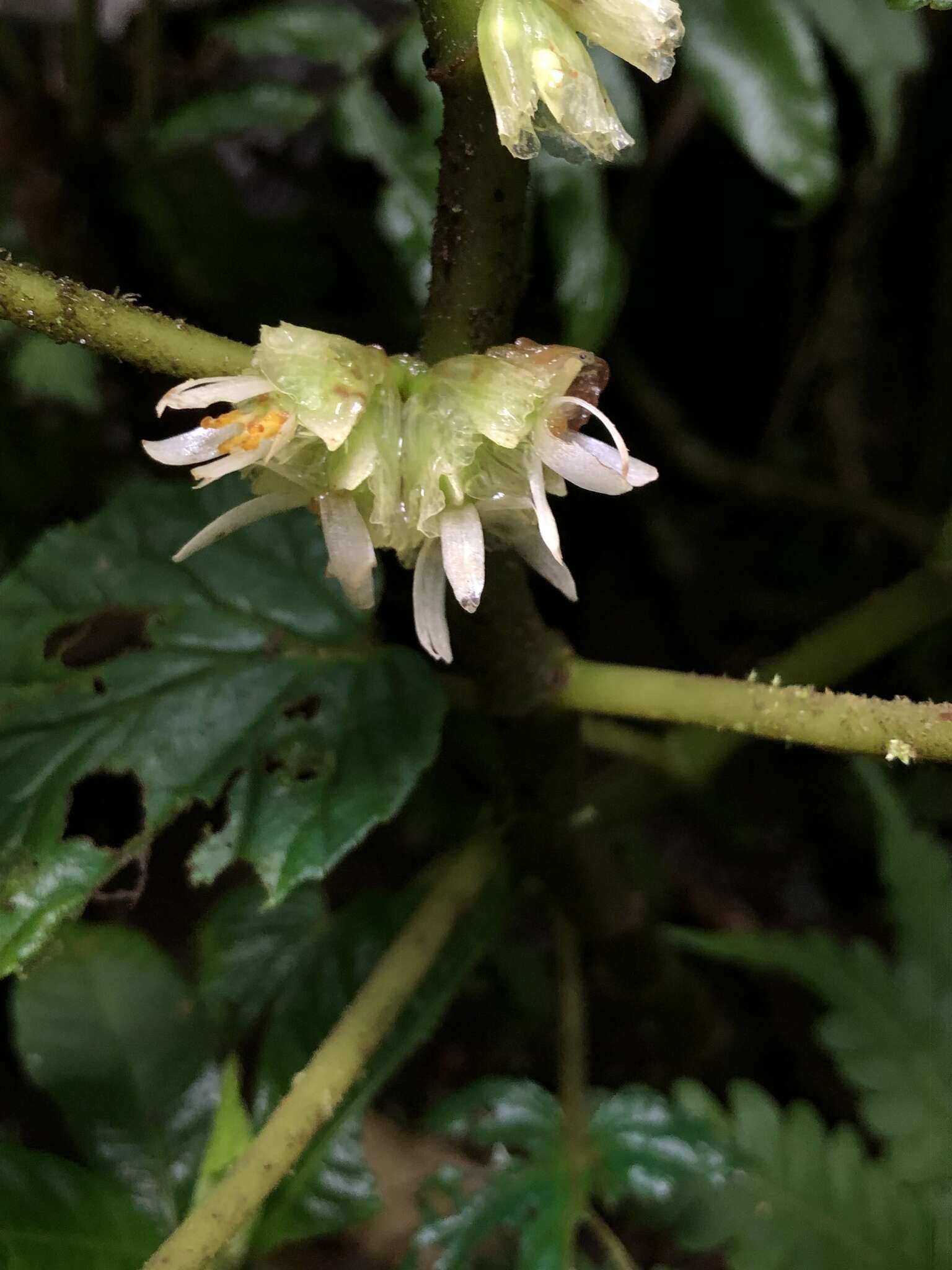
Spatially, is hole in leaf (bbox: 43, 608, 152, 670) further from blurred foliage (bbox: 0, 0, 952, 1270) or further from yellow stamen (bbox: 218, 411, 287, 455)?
yellow stamen (bbox: 218, 411, 287, 455)

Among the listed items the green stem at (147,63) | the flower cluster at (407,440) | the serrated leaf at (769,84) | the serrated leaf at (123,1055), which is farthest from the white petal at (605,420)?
the green stem at (147,63)

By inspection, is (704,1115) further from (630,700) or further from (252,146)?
(252,146)

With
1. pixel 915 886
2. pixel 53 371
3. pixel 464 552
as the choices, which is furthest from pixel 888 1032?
pixel 53 371

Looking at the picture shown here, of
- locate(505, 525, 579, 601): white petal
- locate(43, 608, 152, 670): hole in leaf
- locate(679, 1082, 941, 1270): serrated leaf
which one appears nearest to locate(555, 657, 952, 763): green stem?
locate(505, 525, 579, 601): white petal

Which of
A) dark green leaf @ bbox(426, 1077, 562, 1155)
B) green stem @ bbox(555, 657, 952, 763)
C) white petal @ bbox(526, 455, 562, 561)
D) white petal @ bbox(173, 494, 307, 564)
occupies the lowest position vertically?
dark green leaf @ bbox(426, 1077, 562, 1155)

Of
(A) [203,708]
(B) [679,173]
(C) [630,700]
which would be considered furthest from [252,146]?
(C) [630,700]

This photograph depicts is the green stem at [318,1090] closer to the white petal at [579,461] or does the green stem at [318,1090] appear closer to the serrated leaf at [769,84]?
the white petal at [579,461]

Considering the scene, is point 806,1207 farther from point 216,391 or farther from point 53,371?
point 53,371
